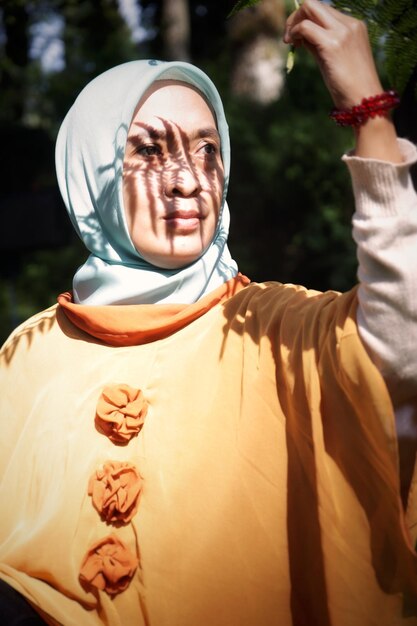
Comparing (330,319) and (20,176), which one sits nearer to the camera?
(330,319)

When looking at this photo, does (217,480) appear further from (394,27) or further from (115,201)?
(394,27)

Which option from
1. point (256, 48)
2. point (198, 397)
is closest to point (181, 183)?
point (198, 397)

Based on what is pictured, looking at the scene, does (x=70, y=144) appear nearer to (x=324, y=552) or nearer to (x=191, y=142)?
(x=191, y=142)

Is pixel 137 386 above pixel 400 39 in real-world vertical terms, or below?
below

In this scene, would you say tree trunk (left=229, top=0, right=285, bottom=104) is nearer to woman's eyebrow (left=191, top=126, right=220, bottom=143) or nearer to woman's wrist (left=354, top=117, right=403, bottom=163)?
woman's eyebrow (left=191, top=126, right=220, bottom=143)

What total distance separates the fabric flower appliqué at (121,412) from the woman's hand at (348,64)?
2.85ft

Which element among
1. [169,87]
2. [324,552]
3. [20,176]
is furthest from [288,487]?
[20,176]

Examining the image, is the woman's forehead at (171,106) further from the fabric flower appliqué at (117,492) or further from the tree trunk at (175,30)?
the tree trunk at (175,30)

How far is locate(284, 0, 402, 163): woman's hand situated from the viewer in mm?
1624

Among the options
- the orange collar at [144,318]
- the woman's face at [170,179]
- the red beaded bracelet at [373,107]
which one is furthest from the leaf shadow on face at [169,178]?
the red beaded bracelet at [373,107]

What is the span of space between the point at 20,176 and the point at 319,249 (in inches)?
170

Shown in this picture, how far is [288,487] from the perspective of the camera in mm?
2033

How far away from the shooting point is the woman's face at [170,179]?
2287mm

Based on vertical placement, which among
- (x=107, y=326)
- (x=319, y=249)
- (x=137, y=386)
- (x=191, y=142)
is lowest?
(x=319, y=249)
